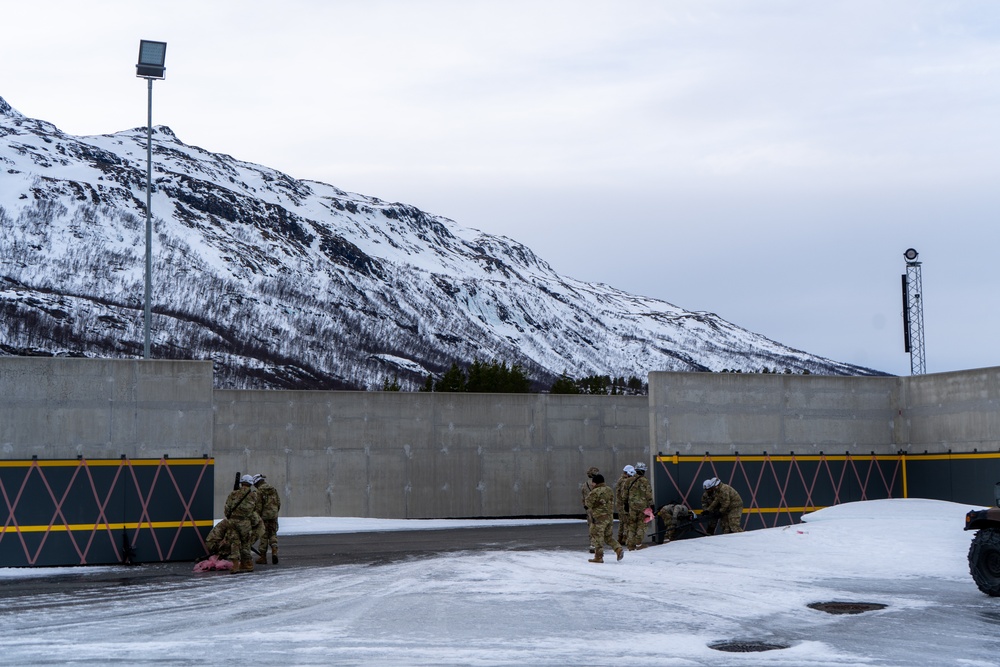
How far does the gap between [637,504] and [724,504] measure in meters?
3.31

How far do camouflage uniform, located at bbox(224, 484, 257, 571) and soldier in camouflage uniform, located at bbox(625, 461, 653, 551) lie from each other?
7156 millimetres

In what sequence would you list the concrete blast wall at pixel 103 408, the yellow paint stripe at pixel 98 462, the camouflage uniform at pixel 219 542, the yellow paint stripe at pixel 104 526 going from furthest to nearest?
the concrete blast wall at pixel 103 408 → the yellow paint stripe at pixel 98 462 → the yellow paint stripe at pixel 104 526 → the camouflage uniform at pixel 219 542

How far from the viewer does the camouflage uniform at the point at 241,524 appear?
826 inches

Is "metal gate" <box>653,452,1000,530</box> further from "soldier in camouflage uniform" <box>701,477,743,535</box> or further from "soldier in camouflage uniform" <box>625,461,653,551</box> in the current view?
"soldier in camouflage uniform" <box>625,461,653,551</box>

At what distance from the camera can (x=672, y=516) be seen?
84.4ft

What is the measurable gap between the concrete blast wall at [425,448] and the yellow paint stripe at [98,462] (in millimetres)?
11000

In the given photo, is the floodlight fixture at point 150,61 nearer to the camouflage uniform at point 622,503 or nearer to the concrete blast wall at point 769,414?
the concrete blast wall at point 769,414

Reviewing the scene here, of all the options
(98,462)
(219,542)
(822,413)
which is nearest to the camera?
(219,542)

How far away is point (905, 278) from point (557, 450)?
11737 mm

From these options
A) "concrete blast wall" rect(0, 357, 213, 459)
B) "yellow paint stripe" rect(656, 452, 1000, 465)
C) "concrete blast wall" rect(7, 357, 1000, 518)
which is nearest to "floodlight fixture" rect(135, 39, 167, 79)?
"concrete blast wall" rect(7, 357, 1000, 518)

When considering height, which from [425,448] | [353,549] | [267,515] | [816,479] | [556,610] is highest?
[425,448]

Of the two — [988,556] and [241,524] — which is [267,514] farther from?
[988,556]

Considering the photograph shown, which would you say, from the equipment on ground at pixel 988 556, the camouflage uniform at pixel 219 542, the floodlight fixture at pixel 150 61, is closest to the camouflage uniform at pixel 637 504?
the equipment on ground at pixel 988 556

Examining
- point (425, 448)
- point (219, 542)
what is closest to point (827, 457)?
point (425, 448)
